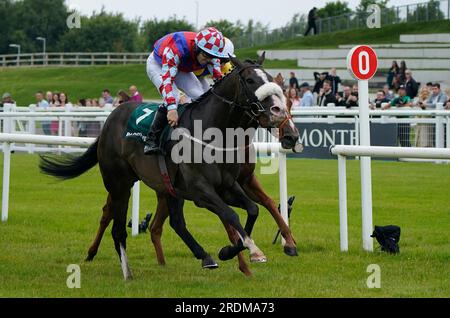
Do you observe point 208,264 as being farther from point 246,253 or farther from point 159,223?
point 246,253

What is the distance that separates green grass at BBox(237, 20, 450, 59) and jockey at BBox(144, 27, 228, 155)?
3117cm

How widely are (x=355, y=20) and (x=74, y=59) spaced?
1805 centimetres

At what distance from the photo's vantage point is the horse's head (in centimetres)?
693

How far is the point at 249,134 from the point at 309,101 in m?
13.9

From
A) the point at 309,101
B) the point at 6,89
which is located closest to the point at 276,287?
the point at 309,101

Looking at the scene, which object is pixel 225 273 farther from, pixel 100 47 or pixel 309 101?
pixel 100 47

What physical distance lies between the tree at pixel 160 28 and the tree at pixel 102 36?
4.32 feet

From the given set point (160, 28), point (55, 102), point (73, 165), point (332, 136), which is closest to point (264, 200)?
point (73, 165)

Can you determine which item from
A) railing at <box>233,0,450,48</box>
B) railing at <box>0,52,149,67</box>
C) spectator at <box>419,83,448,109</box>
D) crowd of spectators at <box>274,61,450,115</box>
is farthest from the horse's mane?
railing at <box>0,52,149,67</box>

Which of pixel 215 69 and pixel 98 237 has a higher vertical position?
pixel 215 69

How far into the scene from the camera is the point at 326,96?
822 inches

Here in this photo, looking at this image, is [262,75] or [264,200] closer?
[262,75]

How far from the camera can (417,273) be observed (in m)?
7.56
